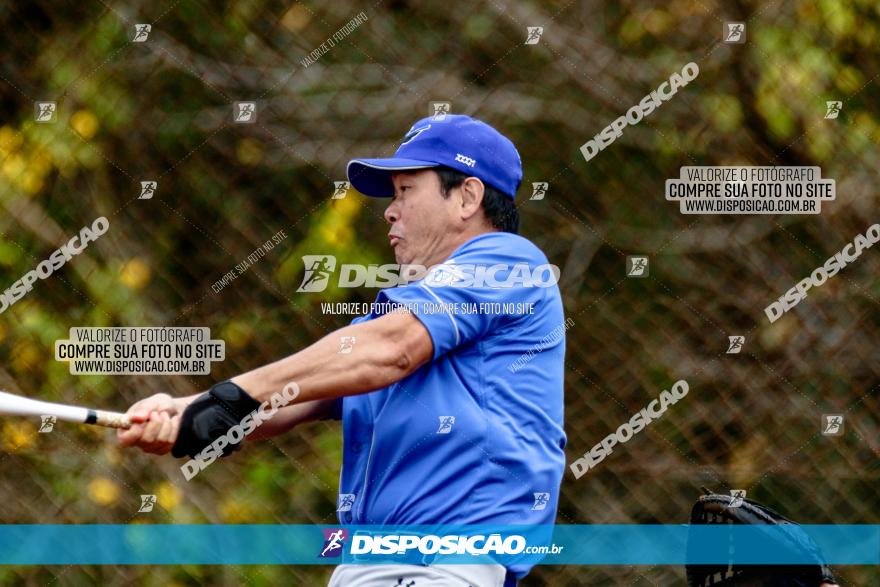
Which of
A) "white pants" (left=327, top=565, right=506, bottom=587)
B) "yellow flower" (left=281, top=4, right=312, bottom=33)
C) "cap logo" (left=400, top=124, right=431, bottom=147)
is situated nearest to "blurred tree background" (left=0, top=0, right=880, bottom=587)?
"yellow flower" (left=281, top=4, right=312, bottom=33)

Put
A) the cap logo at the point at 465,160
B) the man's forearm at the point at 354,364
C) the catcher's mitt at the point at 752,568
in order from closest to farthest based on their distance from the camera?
the man's forearm at the point at 354,364 < the cap logo at the point at 465,160 < the catcher's mitt at the point at 752,568

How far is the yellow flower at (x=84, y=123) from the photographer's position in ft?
16.4

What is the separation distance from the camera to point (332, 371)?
2.95 meters

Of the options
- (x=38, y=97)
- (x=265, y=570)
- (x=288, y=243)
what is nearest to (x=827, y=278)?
(x=288, y=243)

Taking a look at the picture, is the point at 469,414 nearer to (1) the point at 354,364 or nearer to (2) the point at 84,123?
(1) the point at 354,364

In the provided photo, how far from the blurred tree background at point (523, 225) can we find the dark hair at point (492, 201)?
1393 mm

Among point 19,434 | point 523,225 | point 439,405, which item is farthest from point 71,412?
point 523,225

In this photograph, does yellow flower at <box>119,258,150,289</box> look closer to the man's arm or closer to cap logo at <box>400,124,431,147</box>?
cap logo at <box>400,124,431,147</box>

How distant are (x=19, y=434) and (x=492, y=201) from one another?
7.88 ft

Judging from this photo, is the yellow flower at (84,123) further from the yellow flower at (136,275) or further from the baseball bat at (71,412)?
the baseball bat at (71,412)

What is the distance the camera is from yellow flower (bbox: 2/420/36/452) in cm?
501

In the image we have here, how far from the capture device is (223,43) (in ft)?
16.3

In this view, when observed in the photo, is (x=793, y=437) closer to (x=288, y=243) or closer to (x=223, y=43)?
(x=288, y=243)

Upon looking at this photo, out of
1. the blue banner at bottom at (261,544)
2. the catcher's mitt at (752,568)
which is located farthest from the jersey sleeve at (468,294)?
the blue banner at bottom at (261,544)
